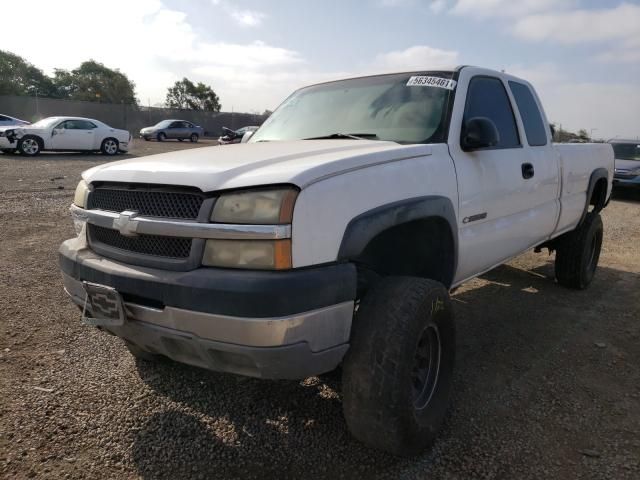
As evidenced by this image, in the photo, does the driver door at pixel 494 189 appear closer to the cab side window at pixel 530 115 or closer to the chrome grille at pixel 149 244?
the cab side window at pixel 530 115

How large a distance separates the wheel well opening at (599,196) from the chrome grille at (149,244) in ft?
15.7

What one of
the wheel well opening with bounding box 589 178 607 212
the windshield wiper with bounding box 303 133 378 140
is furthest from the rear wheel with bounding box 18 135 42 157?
the wheel well opening with bounding box 589 178 607 212

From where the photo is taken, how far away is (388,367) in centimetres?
208

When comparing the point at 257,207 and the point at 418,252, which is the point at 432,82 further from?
the point at 257,207

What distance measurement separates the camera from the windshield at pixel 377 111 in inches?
118

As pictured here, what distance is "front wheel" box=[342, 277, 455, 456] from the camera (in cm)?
209

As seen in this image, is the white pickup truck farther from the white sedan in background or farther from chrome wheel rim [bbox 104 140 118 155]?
chrome wheel rim [bbox 104 140 118 155]

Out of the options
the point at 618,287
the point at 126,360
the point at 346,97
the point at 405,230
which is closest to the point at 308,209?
the point at 405,230

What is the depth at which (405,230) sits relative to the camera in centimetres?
267

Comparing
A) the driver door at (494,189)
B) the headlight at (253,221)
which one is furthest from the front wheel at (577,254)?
the headlight at (253,221)

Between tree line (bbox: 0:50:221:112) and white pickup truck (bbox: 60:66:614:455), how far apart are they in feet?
174

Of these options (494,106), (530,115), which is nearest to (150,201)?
(494,106)

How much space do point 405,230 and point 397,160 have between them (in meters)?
0.42

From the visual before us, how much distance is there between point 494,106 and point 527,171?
530 millimetres
